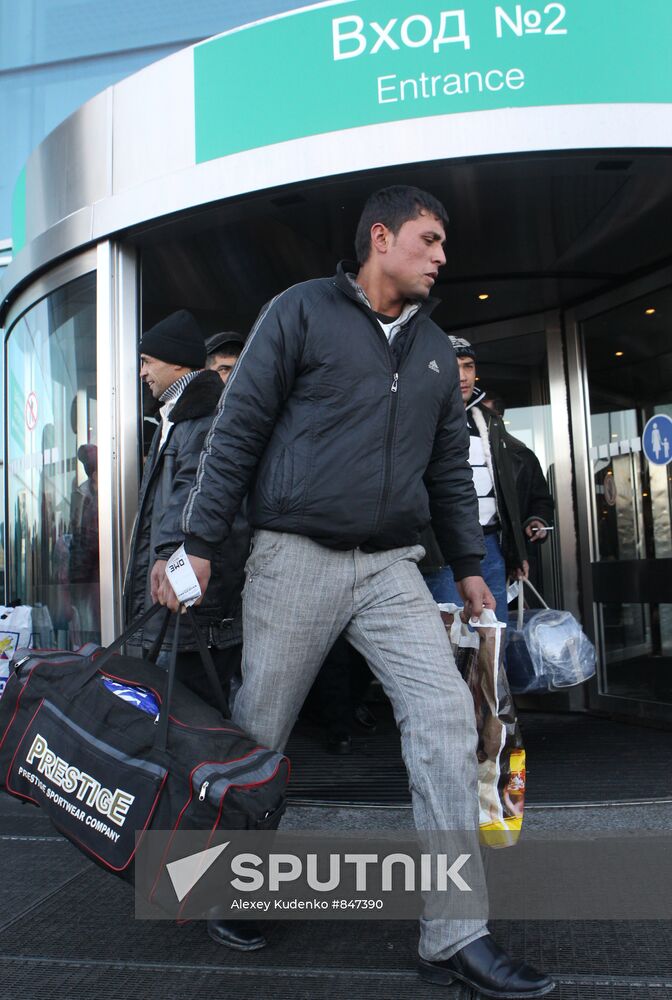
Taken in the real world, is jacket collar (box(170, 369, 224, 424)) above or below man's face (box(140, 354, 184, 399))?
below

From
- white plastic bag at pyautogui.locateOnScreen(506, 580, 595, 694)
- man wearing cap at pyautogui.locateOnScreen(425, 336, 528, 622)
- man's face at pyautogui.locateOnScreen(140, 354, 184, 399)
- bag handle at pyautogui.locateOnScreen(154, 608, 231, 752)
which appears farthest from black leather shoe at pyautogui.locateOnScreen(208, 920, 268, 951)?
man wearing cap at pyautogui.locateOnScreen(425, 336, 528, 622)

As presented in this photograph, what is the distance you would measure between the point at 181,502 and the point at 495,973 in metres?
1.53

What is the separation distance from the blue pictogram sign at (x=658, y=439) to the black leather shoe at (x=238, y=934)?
3621 mm

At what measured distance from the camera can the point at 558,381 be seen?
5.95 meters

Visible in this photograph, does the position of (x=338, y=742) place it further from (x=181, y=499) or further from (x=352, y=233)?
(x=352, y=233)

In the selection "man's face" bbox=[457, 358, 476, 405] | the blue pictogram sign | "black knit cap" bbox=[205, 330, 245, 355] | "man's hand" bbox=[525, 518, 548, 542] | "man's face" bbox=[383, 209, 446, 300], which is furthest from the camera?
→ the blue pictogram sign

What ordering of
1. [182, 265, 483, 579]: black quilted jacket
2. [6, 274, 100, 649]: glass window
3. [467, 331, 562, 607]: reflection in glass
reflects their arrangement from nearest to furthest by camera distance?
[182, 265, 483, 579]: black quilted jacket < [6, 274, 100, 649]: glass window < [467, 331, 562, 607]: reflection in glass

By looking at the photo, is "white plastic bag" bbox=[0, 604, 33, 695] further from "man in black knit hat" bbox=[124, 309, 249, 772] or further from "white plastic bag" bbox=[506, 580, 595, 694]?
"white plastic bag" bbox=[506, 580, 595, 694]

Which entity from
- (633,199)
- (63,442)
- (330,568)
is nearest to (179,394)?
(330,568)

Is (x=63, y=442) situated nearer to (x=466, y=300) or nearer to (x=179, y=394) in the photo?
(x=179, y=394)

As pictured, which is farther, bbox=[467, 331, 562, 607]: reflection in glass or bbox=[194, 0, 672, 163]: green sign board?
bbox=[467, 331, 562, 607]: reflection in glass

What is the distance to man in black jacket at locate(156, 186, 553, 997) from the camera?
233 centimetres

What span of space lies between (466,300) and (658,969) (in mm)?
4562

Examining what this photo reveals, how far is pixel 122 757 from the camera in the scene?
2.25m
